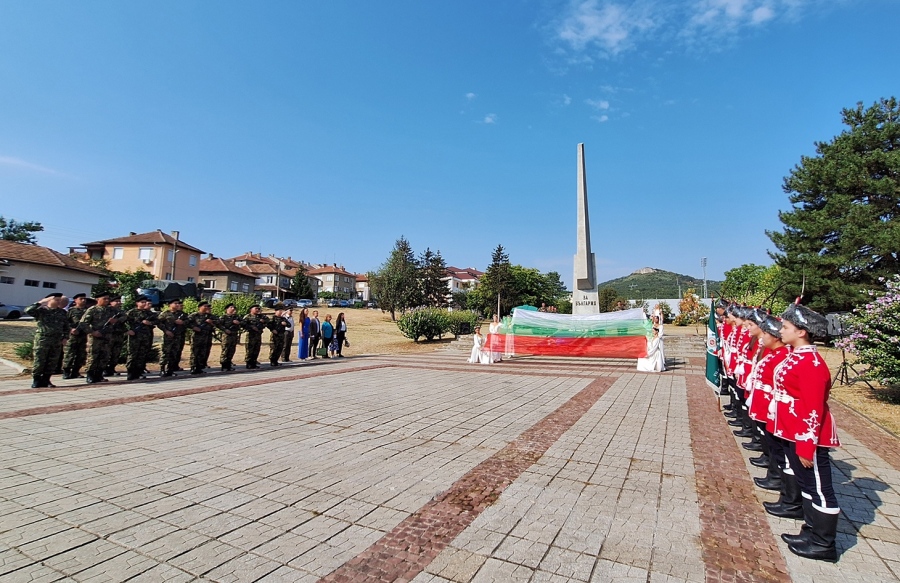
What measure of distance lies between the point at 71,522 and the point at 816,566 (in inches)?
195

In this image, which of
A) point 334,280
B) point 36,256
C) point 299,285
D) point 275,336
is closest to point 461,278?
point 334,280

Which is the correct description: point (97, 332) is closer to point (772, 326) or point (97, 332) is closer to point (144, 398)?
point (144, 398)

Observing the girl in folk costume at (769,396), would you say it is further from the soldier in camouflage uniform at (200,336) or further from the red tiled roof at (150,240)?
the red tiled roof at (150,240)

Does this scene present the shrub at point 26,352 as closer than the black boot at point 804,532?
No

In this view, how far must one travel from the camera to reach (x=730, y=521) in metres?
3.25

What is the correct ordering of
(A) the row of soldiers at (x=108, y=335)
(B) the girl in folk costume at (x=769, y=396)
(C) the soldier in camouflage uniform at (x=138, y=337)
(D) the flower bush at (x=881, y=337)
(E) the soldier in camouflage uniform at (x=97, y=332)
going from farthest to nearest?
(C) the soldier in camouflage uniform at (x=138, y=337) → (E) the soldier in camouflage uniform at (x=97, y=332) → (A) the row of soldiers at (x=108, y=335) → (D) the flower bush at (x=881, y=337) → (B) the girl in folk costume at (x=769, y=396)

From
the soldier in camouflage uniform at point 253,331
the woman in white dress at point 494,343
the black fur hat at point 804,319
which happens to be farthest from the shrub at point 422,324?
the black fur hat at point 804,319

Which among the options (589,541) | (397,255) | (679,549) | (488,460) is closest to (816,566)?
(679,549)

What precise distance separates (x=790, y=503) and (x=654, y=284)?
164 meters

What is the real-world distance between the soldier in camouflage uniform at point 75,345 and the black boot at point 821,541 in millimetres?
12352

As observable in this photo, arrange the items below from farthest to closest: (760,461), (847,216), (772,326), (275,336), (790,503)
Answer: (847,216) < (275,336) < (760,461) < (772,326) < (790,503)

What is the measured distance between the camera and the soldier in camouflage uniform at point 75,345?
960 centimetres

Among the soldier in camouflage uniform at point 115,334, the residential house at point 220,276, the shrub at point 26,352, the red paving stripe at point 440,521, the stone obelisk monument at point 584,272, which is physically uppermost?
the residential house at point 220,276

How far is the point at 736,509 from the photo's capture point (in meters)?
3.46
